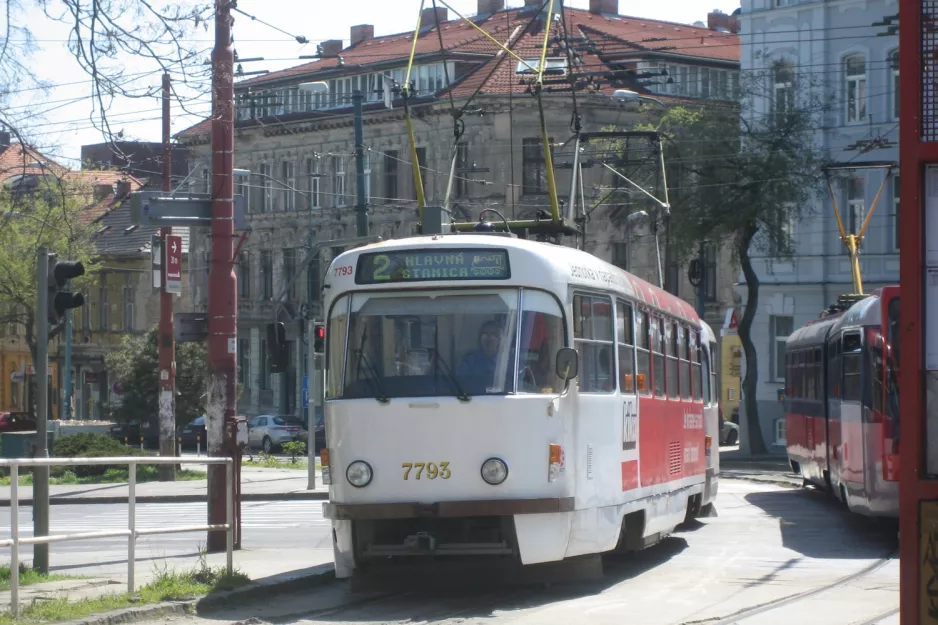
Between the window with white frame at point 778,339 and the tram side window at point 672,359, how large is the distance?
3242 centimetres

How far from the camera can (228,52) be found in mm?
13555

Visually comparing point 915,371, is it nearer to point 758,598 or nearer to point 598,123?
point 758,598

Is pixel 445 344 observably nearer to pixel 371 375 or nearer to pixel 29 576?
pixel 371 375

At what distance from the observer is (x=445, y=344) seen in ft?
40.2

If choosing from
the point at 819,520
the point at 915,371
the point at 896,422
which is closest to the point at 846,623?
the point at 915,371

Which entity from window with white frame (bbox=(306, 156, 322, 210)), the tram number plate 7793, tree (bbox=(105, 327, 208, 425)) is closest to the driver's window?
the tram number plate 7793

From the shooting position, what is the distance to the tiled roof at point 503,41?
55.7 meters

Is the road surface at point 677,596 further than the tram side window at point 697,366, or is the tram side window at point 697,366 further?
the tram side window at point 697,366

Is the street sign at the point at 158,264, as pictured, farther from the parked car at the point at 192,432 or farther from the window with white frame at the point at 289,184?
the window with white frame at the point at 289,184

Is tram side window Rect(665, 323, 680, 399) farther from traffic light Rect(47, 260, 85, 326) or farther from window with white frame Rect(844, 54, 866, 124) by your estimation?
window with white frame Rect(844, 54, 866, 124)

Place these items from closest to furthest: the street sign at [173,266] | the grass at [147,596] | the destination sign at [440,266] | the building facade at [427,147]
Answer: the grass at [147,596] → the destination sign at [440,266] → the street sign at [173,266] → the building facade at [427,147]

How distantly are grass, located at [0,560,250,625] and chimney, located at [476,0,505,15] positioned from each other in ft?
177

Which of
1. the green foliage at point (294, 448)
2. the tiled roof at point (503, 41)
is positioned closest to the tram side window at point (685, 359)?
the green foliage at point (294, 448)

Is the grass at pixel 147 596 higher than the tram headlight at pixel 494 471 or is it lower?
lower
